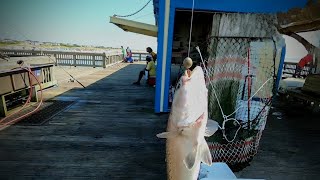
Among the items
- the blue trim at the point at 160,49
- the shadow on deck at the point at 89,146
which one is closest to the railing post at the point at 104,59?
the shadow on deck at the point at 89,146

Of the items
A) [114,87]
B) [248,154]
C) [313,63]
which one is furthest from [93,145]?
[313,63]

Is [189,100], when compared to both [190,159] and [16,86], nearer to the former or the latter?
[190,159]

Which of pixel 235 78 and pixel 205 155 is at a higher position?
pixel 235 78

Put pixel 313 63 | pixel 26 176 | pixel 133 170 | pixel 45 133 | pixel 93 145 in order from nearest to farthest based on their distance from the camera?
pixel 26 176 < pixel 133 170 < pixel 93 145 < pixel 45 133 < pixel 313 63

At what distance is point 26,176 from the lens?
403 centimetres

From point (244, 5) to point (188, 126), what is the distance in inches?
230

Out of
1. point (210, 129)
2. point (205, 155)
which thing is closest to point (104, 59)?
point (210, 129)

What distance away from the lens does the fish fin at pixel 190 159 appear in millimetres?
1906

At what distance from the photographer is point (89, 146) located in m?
5.23

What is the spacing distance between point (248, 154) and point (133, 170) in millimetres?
2163

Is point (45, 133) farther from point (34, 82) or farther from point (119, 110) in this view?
point (34, 82)

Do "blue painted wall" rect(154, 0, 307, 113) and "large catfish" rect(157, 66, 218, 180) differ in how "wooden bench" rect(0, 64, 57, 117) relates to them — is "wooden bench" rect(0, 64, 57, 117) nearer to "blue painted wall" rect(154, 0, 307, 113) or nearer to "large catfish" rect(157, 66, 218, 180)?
"blue painted wall" rect(154, 0, 307, 113)

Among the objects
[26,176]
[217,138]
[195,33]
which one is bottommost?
[26,176]

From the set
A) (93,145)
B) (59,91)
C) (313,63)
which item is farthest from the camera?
(313,63)
